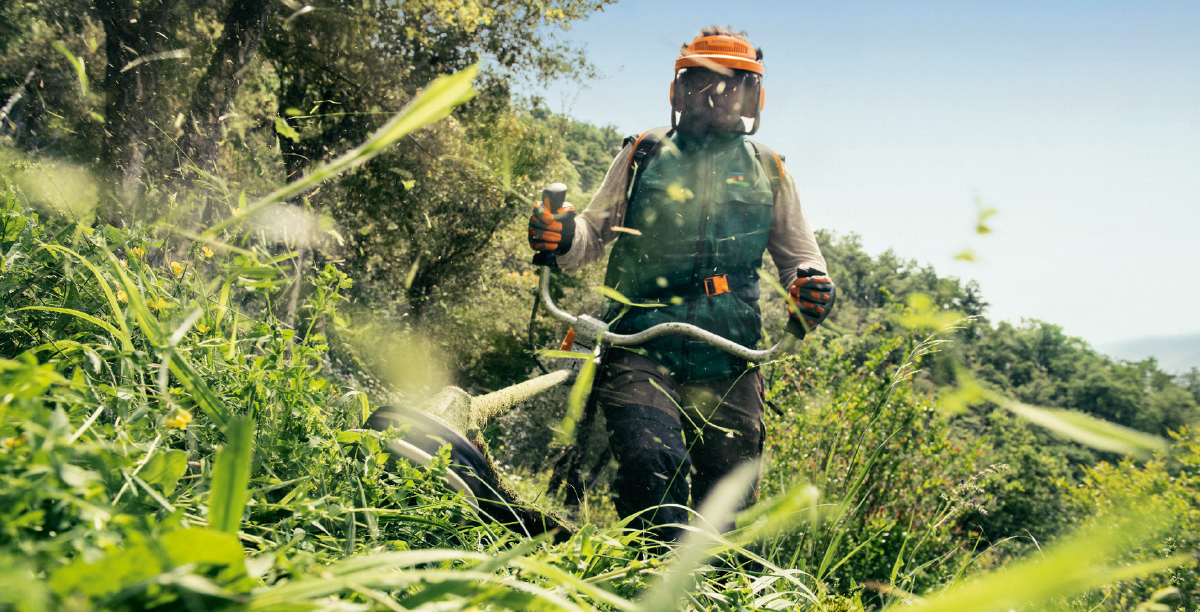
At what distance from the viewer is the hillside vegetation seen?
400 mm

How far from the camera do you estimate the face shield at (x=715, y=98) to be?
8.52 feet

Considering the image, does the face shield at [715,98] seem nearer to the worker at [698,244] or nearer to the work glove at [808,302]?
the worker at [698,244]

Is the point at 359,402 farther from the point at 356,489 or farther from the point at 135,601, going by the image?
the point at 135,601

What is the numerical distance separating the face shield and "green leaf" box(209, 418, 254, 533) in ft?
8.47

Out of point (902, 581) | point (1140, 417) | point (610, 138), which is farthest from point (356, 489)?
point (1140, 417)

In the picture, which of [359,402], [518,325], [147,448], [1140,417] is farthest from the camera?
[1140,417]

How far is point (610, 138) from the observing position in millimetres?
17391

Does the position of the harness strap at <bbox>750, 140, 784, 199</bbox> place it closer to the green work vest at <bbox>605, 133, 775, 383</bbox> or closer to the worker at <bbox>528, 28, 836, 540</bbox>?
the worker at <bbox>528, 28, 836, 540</bbox>

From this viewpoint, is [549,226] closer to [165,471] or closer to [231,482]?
[165,471]

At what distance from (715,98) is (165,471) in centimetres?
260

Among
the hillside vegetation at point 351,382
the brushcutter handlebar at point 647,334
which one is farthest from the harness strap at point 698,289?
the hillside vegetation at point 351,382

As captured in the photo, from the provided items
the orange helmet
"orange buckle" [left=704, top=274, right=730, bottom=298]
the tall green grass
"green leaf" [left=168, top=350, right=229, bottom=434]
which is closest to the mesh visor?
the orange helmet

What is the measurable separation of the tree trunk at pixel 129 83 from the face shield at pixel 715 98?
3110 mm

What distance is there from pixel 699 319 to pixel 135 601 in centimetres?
225
